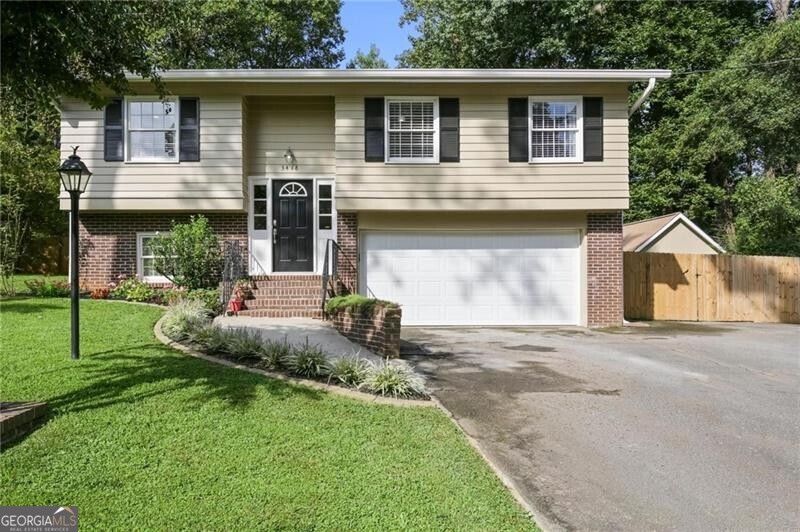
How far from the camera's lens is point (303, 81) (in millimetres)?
10188

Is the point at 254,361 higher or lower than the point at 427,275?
lower

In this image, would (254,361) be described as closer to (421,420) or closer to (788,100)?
(421,420)

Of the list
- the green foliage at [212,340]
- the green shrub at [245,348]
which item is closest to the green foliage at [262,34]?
the green foliage at [212,340]

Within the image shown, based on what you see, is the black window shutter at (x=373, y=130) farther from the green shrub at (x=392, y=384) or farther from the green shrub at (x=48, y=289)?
the green shrub at (x=48, y=289)

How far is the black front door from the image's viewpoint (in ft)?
36.7

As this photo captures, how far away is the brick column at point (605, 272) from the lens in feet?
35.3

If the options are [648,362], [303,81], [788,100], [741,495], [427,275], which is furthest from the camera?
[788,100]

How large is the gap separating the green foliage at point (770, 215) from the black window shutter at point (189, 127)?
16345mm

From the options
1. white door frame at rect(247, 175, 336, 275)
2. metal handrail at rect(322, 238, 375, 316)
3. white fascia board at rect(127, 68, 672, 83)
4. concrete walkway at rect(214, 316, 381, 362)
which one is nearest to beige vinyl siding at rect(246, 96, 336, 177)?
white door frame at rect(247, 175, 336, 275)

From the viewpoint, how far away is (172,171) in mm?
10547

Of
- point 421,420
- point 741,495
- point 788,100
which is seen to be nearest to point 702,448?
point 741,495

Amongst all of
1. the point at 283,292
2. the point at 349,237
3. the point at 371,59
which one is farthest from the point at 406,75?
the point at 371,59

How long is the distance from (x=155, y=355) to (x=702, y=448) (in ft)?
19.3

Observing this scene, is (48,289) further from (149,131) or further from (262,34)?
(262,34)
